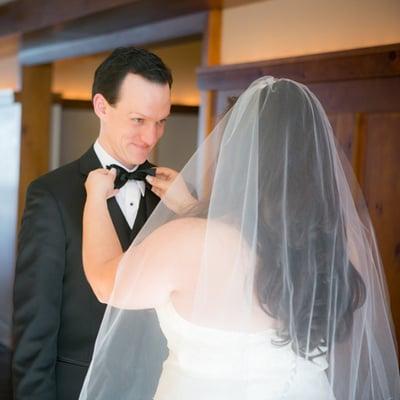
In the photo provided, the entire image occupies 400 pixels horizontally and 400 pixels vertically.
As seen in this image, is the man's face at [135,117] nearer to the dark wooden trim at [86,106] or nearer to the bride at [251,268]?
the bride at [251,268]

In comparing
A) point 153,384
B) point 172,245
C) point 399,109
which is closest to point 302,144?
point 172,245

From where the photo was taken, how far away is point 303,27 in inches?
122

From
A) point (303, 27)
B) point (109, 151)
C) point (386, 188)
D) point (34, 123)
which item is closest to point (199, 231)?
point (109, 151)

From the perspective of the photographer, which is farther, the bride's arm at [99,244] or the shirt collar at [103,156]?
the shirt collar at [103,156]

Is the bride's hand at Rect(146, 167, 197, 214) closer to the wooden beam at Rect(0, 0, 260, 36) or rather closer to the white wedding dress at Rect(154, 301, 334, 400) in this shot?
the white wedding dress at Rect(154, 301, 334, 400)

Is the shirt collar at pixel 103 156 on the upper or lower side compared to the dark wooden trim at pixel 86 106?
lower

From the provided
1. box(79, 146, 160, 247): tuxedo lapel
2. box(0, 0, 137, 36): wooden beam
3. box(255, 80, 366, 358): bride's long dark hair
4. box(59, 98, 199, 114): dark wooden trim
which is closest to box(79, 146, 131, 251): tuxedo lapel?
box(79, 146, 160, 247): tuxedo lapel

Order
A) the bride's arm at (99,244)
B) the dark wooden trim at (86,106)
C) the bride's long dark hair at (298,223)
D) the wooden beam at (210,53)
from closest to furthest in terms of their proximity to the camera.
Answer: the bride's long dark hair at (298,223) → the bride's arm at (99,244) → the wooden beam at (210,53) → the dark wooden trim at (86,106)

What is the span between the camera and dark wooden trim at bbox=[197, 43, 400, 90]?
262cm

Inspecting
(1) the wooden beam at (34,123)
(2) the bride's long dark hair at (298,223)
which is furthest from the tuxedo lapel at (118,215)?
(1) the wooden beam at (34,123)

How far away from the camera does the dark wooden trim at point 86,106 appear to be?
643 centimetres

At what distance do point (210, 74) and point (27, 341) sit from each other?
7.06 feet

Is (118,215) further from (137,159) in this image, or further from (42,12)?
(42,12)

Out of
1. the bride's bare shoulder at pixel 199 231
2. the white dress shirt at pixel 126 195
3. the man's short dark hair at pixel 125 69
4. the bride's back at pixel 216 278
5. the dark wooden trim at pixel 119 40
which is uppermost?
the dark wooden trim at pixel 119 40
